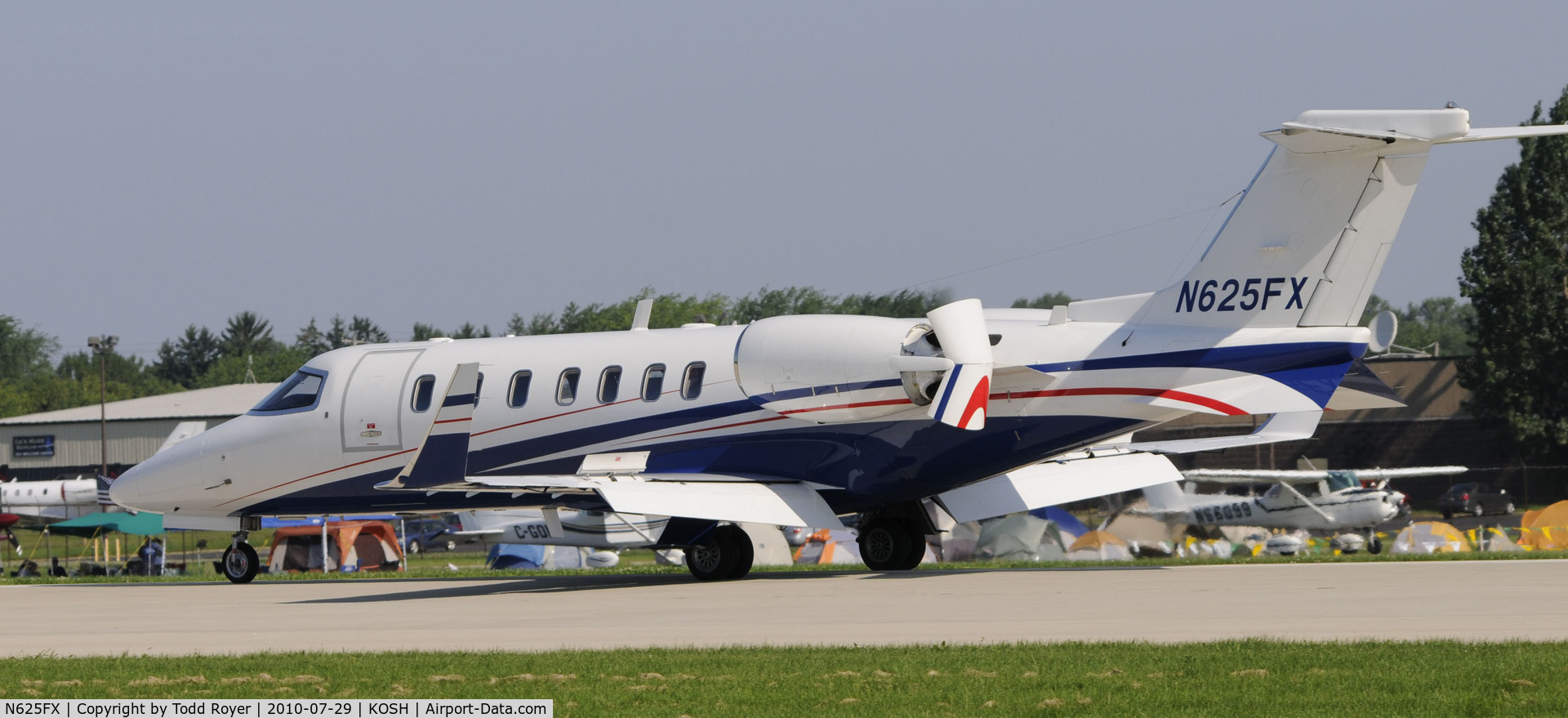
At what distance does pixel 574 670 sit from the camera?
10.5 m

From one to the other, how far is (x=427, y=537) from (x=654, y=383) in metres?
46.8

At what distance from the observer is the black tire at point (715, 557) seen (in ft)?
66.8

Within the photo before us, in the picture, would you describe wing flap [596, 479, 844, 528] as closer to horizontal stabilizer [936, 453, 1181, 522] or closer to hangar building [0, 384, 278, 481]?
horizontal stabilizer [936, 453, 1181, 522]

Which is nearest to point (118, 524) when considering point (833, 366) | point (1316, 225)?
point (833, 366)

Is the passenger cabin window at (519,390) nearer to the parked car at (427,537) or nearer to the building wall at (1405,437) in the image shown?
the parked car at (427,537)

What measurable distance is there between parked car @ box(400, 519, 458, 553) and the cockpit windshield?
3154 centimetres

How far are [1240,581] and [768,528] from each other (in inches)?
744

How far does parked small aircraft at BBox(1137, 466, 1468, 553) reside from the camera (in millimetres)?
40406

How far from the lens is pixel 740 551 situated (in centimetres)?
2062

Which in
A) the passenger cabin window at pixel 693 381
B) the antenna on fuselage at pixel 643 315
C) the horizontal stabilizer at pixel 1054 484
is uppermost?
the antenna on fuselage at pixel 643 315

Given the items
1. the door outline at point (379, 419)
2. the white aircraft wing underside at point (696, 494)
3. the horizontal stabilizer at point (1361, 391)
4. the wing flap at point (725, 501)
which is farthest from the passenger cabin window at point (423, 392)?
the horizontal stabilizer at point (1361, 391)

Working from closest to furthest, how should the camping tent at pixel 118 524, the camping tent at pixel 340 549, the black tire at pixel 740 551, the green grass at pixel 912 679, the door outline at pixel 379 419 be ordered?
the green grass at pixel 912 679, the black tire at pixel 740 551, the door outline at pixel 379 419, the camping tent at pixel 340 549, the camping tent at pixel 118 524

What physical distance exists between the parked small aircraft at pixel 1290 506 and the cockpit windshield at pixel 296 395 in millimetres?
23146

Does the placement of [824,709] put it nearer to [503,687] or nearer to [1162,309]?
[503,687]
